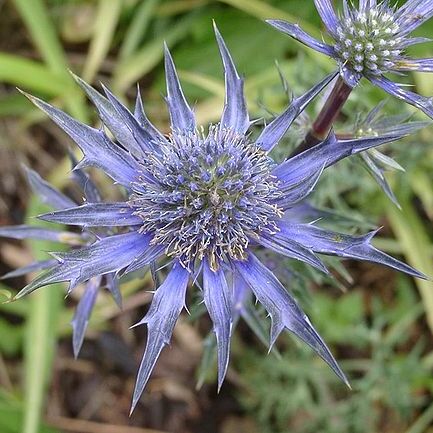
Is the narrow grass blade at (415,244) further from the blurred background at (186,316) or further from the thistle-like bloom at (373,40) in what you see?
the thistle-like bloom at (373,40)

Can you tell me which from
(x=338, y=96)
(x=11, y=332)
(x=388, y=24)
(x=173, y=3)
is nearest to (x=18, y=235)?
(x=338, y=96)

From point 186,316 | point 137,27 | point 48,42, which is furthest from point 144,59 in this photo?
point 186,316

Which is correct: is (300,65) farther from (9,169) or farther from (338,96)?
(9,169)

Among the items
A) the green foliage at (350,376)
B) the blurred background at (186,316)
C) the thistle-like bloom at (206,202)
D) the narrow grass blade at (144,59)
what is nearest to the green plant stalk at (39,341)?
the blurred background at (186,316)

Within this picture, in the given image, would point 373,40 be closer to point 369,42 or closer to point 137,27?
point 369,42

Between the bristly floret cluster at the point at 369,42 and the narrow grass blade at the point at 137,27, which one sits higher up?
the narrow grass blade at the point at 137,27

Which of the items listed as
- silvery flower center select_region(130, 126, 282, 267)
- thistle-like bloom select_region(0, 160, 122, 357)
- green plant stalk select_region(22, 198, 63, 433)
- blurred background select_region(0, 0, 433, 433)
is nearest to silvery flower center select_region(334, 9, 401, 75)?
silvery flower center select_region(130, 126, 282, 267)
